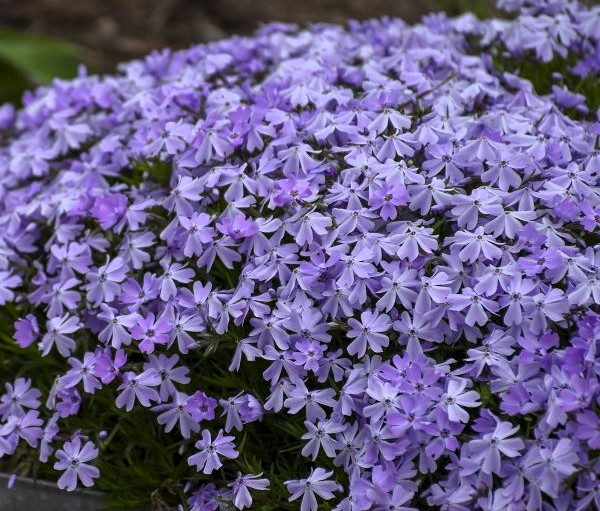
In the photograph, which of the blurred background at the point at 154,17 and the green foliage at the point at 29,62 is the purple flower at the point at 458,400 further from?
the blurred background at the point at 154,17

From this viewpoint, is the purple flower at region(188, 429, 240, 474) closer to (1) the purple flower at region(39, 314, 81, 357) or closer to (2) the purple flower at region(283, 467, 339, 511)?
(2) the purple flower at region(283, 467, 339, 511)

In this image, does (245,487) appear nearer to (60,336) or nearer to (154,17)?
(60,336)

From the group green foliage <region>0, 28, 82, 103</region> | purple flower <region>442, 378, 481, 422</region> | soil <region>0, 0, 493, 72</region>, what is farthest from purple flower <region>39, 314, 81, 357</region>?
soil <region>0, 0, 493, 72</region>

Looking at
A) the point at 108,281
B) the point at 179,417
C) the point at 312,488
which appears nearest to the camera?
the point at 312,488

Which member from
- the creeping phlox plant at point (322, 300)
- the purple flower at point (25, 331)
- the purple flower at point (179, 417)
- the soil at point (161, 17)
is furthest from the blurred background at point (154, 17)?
the purple flower at point (179, 417)

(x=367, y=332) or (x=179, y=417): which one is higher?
(x=367, y=332)

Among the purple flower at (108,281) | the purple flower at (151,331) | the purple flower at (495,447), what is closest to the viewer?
the purple flower at (495,447)

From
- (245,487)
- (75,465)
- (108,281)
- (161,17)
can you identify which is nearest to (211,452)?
(245,487)
